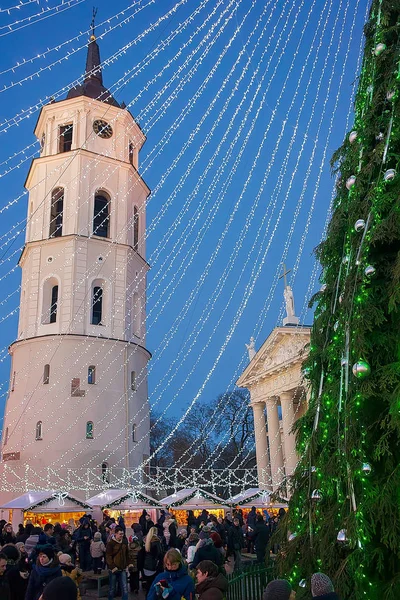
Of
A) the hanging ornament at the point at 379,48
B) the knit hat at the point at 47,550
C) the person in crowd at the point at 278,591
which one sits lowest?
the person in crowd at the point at 278,591

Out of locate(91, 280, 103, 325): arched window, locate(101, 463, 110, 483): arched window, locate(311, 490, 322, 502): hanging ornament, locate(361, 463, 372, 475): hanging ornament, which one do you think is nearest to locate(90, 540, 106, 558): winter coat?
locate(311, 490, 322, 502): hanging ornament

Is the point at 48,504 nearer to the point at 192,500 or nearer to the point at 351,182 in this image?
the point at 192,500

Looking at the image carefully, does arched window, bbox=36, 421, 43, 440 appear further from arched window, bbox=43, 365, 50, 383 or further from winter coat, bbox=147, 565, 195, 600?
winter coat, bbox=147, 565, 195, 600

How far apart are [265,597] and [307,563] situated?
Answer: 6.60ft

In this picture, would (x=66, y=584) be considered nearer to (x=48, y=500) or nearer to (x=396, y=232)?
(x=396, y=232)

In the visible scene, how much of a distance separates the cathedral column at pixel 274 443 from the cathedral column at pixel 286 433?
667 mm

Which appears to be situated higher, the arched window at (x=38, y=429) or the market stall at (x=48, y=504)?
the arched window at (x=38, y=429)

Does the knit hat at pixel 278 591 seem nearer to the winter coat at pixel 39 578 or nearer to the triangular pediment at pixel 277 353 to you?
the winter coat at pixel 39 578

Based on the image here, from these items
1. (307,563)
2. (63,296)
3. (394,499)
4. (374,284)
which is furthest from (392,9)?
(63,296)

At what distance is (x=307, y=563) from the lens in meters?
5.79

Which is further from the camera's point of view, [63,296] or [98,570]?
[63,296]

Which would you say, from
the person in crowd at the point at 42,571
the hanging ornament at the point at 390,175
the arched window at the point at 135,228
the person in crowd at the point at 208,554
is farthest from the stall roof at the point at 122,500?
the hanging ornament at the point at 390,175

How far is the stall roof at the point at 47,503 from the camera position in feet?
70.5

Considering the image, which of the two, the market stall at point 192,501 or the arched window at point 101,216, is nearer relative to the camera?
the market stall at point 192,501
